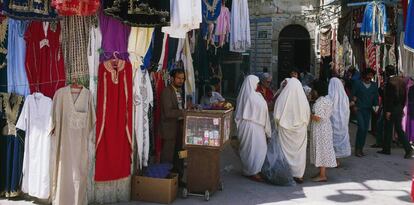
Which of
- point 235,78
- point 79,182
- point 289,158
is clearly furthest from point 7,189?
point 235,78

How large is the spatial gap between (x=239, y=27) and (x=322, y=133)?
3.43 m

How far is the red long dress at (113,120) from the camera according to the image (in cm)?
489

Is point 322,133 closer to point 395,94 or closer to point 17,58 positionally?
point 395,94

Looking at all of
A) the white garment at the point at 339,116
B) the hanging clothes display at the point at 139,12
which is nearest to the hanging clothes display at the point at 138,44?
the hanging clothes display at the point at 139,12

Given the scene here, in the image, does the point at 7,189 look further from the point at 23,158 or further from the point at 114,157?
the point at 114,157

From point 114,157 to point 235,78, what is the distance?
12194 mm

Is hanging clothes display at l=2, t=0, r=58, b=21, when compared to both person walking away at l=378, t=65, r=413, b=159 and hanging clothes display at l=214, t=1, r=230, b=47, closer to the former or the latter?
hanging clothes display at l=214, t=1, r=230, b=47

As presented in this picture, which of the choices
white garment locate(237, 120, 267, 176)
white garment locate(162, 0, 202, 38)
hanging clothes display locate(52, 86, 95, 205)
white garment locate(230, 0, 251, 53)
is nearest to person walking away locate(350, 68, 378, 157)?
white garment locate(230, 0, 251, 53)

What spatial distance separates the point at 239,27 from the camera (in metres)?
9.00

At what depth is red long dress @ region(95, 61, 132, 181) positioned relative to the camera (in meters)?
4.89

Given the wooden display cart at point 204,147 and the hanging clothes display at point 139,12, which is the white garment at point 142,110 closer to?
the wooden display cart at point 204,147

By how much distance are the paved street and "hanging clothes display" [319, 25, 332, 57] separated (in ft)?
29.1

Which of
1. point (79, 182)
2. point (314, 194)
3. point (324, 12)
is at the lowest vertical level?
point (314, 194)

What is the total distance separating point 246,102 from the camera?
633 centimetres
